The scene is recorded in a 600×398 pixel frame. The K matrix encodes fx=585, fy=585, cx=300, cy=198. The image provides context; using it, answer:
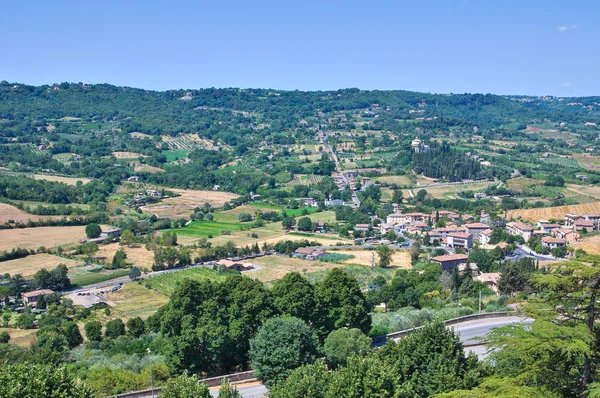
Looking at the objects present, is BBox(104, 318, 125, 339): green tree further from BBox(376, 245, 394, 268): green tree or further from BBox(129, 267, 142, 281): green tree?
BBox(376, 245, 394, 268): green tree

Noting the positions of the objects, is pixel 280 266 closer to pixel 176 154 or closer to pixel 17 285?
pixel 17 285

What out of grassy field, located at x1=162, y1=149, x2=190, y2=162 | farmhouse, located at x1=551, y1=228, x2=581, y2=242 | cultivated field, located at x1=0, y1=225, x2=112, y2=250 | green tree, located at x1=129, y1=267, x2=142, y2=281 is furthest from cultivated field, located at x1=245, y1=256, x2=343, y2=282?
grassy field, located at x1=162, y1=149, x2=190, y2=162

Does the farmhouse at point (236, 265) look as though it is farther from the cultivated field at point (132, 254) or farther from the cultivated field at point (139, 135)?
the cultivated field at point (139, 135)

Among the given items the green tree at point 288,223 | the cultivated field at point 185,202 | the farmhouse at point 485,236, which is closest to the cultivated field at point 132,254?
the cultivated field at point 185,202

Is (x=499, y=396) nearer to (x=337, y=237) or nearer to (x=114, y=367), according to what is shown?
(x=114, y=367)

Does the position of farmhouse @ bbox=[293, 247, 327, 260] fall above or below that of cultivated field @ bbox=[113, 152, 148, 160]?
below
